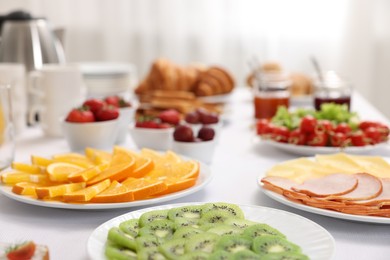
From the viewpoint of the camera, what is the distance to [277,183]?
1.04m

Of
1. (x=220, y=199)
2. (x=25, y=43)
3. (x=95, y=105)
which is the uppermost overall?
(x=25, y=43)

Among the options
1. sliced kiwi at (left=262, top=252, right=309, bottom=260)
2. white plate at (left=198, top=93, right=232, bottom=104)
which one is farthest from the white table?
white plate at (left=198, top=93, right=232, bottom=104)

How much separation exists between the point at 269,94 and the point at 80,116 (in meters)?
0.67

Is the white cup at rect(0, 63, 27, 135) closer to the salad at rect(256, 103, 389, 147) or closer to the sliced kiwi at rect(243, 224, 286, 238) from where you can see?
the salad at rect(256, 103, 389, 147)

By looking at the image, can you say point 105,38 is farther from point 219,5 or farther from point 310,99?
point 310,99

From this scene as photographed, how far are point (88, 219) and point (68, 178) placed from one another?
9 cm

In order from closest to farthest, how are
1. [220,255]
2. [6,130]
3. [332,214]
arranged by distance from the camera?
[220,255] < [332,214] < [6,130]

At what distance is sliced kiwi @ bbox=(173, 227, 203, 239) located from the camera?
76cm

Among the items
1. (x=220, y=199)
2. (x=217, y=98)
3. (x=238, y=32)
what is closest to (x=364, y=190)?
(x=220, y=199)

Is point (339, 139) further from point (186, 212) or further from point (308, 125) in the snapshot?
point (186, 212)

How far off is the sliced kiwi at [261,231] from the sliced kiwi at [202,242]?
0.15 feet

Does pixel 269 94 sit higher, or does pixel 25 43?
pixel 25 43

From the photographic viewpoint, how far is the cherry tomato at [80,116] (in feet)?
4.69

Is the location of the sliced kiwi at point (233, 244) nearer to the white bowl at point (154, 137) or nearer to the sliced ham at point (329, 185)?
the sliced ham at point (329, 185)
